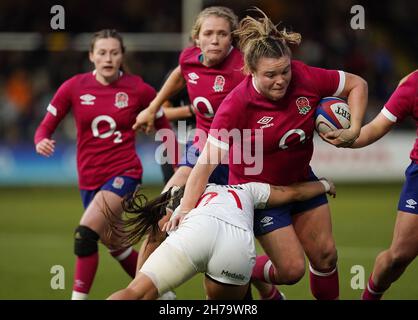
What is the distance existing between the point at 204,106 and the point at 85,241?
142 cm

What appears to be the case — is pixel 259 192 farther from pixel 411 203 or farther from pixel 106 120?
pixel 106 120

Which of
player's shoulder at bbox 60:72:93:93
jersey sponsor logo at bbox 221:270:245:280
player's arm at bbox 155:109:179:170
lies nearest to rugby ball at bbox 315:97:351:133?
jersey sponsor logo at bbox 221:270:245:280

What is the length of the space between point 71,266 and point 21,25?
971cm

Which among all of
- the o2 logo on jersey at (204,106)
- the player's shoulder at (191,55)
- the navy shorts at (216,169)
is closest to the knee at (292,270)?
the navy shorts at (216,169)

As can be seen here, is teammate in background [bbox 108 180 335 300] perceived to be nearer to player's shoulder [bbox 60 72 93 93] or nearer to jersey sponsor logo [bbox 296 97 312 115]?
jersey sponsor logo [bbox 296 97 312 115]

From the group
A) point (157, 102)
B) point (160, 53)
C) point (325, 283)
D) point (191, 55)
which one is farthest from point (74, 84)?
point (160, 53)

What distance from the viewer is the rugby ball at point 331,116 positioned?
5273 mm

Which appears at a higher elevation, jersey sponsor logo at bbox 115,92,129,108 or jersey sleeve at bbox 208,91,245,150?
jersey sponsor logo at bbox 115,92,129,108

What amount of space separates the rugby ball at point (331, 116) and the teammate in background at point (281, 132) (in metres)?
0.05

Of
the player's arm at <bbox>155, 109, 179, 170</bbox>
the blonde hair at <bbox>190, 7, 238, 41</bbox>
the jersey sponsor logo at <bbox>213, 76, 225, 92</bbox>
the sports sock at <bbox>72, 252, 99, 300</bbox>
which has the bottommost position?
the sports sock at <bbox>72, 252, 99, 300</bbox>

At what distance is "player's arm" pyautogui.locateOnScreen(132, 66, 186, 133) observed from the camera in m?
6.49

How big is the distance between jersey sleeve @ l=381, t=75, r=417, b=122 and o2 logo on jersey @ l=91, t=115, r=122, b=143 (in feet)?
7.77

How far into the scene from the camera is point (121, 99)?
7012 mm

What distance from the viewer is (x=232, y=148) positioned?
548 centimetres
